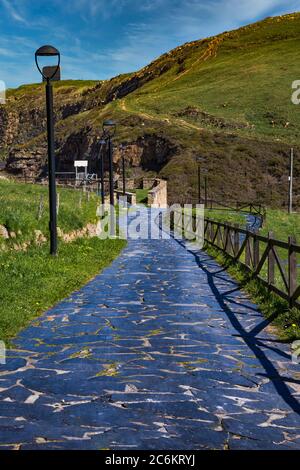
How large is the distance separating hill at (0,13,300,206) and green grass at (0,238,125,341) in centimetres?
4511

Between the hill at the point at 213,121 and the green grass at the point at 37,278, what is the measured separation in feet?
148

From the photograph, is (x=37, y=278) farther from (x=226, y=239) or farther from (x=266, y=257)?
(x=226, y=239)

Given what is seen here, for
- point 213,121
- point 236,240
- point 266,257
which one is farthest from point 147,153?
point 266,257

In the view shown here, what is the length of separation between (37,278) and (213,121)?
7282 cm

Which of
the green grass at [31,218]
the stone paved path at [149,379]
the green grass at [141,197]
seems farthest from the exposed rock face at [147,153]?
the stone paved path at [149,379]

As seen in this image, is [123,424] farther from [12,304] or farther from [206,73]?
[206,73]

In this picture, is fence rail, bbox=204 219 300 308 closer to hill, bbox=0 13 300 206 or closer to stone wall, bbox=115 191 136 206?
stone wall, bbox=115 191 136 206

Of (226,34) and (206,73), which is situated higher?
(226,34)

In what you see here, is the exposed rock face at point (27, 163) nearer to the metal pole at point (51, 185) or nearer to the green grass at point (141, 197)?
the green grass at point (141, 197)

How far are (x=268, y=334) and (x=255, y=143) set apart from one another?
66.1 metres

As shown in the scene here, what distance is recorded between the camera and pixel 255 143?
71812mm

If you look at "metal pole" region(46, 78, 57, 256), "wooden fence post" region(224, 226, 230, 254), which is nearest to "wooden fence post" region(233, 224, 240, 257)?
"wooden fence post" region(224, 226, 230, 254)
